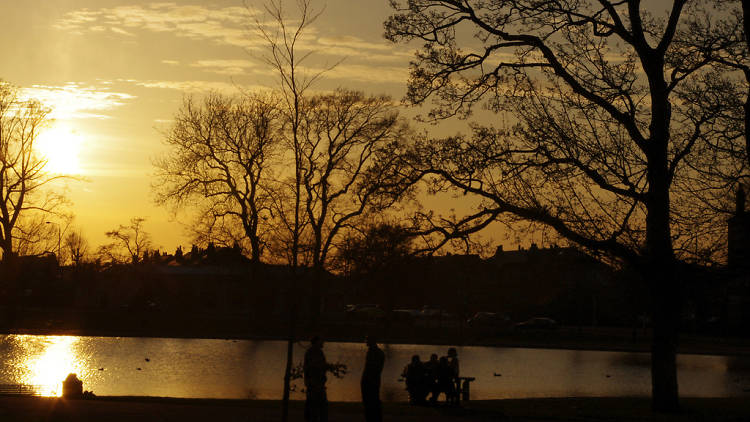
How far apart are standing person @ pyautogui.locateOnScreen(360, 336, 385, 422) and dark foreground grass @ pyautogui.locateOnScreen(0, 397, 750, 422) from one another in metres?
2.18

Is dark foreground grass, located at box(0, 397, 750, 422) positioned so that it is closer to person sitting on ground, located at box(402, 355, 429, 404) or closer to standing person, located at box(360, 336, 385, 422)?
person sitting on ground, located at box(402, 355, 429, 404)

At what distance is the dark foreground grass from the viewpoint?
17.5 m

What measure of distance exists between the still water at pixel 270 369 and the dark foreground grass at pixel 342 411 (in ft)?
13.9

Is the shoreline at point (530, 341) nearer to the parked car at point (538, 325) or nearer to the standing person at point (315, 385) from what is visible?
the parked car at point (538, 325)

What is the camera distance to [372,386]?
1656 centimetres

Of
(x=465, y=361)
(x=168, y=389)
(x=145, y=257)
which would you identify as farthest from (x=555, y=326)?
(x=145, y=257)

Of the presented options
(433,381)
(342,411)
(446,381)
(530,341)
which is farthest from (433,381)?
(530,341)

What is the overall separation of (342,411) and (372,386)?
4.40 meters

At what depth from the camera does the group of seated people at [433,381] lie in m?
22.5

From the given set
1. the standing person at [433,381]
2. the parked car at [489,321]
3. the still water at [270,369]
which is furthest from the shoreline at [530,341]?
the standing person at [433,381]

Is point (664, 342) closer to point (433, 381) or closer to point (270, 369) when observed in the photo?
point (433, 381)

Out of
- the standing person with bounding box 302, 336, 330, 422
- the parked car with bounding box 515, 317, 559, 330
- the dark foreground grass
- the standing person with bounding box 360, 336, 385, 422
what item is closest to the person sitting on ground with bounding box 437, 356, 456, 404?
the dark foreground grass

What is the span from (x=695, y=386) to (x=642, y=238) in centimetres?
1737

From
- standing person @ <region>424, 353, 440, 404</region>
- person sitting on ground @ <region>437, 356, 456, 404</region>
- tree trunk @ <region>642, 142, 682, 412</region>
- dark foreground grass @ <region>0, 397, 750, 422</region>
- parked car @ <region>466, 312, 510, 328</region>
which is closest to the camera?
dark foreground grass @ <region>0, 397, 750, 422</region>
